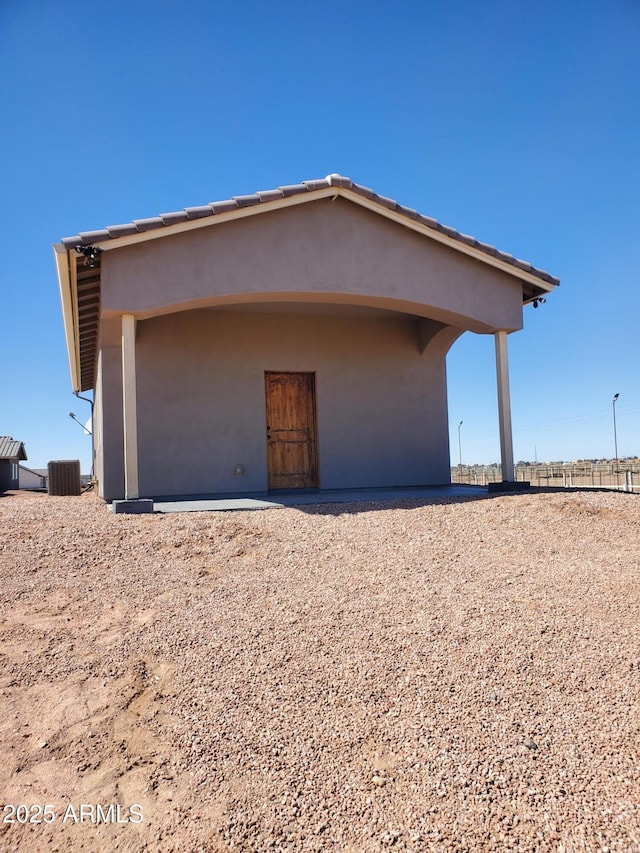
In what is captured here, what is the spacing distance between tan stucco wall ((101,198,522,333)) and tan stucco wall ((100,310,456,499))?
76.5 inches

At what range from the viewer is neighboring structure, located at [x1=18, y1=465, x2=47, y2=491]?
1144 inches

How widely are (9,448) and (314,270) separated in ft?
74.2

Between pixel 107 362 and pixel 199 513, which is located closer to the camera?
pixel 199 513

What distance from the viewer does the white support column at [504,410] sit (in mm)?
9258

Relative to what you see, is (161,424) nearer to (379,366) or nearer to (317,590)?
(379,366)

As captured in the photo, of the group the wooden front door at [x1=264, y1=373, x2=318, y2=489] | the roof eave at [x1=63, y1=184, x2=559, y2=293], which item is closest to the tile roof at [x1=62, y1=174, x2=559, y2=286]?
the roof eave at [x1=63, y1=184, x2=559, y2=293]

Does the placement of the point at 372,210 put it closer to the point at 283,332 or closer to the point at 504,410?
the point at 283,332

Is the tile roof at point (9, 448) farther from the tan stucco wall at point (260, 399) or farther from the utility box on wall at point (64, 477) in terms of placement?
the tan stucco wall at point (260, 399)

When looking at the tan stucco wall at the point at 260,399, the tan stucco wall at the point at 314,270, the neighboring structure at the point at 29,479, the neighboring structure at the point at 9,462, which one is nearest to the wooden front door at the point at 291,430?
the tan stucco wall at the point at 260,399

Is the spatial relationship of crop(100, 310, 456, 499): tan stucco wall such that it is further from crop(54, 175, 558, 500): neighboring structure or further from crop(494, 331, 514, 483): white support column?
crop(494, 331, 514, 483): white support column

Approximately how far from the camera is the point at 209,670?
3.42 meters

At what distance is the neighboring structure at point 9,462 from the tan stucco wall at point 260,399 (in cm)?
1847

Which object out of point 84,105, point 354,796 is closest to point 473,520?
point 354,796

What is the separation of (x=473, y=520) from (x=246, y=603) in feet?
10.9
